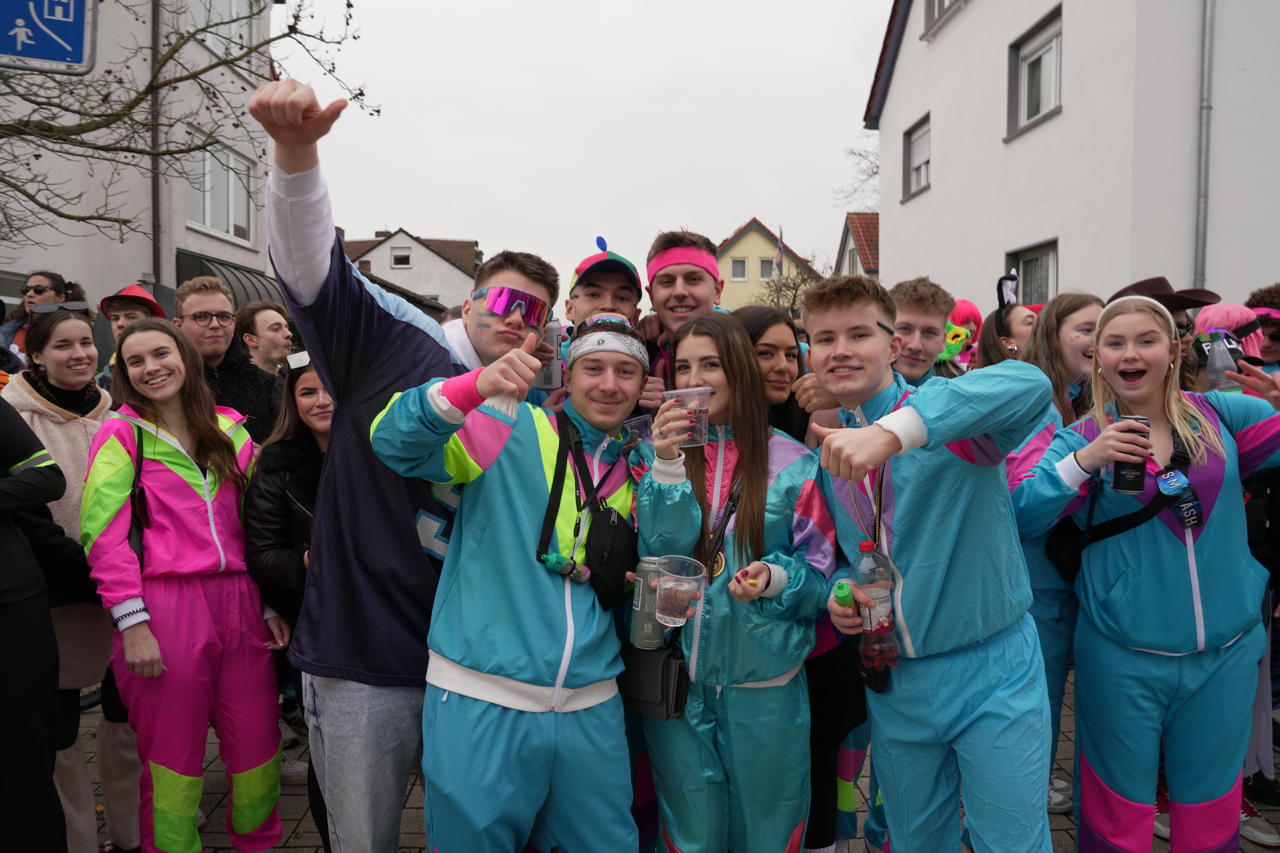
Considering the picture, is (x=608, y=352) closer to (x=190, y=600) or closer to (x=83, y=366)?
(x=190, y=600)

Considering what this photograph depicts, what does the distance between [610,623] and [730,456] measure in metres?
0.67

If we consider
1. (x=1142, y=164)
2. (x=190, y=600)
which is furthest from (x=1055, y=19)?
(x=190, y=600)

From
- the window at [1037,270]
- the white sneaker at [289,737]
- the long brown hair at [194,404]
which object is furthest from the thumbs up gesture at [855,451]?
the window at [1037,270]

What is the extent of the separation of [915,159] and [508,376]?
15.5 meters

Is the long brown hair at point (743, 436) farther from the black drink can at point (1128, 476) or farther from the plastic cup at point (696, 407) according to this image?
the black drink can at point (1128, 476)

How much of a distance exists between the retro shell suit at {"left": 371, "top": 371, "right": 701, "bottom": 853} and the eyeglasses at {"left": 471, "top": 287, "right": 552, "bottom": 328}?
1.45 ft

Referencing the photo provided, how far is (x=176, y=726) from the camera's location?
295cm

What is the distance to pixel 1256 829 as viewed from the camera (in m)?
3.50

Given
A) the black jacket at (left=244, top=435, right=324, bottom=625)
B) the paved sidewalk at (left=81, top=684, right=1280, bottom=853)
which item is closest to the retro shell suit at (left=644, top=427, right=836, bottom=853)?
the paved sidewalk at (left=81, top=684, right=1280, bottom=853)

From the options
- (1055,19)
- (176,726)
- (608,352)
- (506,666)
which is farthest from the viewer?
(1055,19)

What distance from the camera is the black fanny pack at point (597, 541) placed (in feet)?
7.68

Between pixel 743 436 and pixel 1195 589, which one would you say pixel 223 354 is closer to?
pixel 743 436

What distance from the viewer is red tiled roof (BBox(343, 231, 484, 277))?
51.3 metres

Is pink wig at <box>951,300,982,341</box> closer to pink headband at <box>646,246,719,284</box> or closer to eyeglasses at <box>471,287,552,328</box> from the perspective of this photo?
pink headband at <box>646,246,719,284</box>
